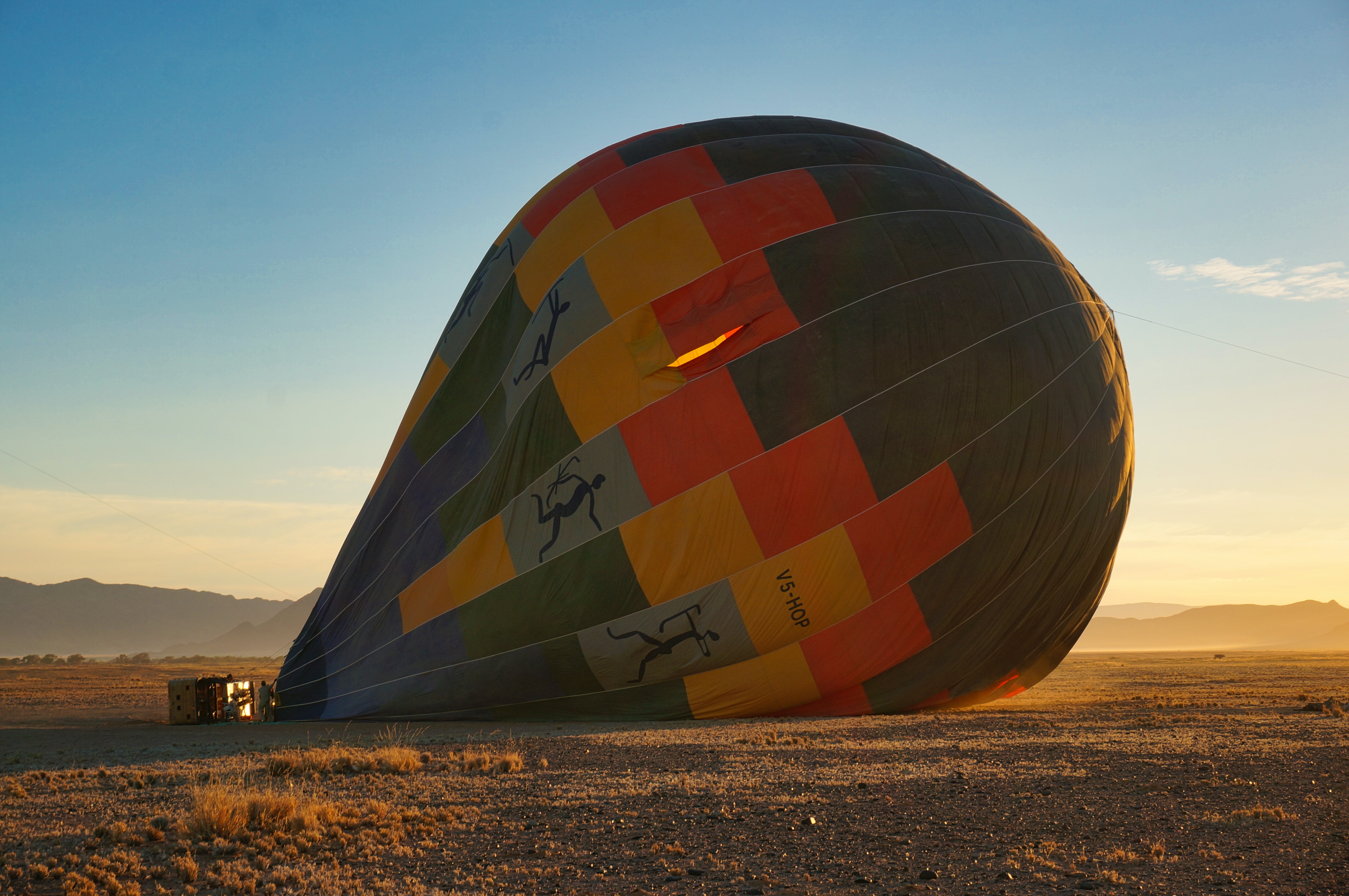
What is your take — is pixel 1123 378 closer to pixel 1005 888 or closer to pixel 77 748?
pixel 1005 888

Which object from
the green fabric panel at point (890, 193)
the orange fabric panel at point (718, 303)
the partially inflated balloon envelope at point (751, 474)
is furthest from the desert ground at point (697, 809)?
→ the green fabric panel at point (890, 193)

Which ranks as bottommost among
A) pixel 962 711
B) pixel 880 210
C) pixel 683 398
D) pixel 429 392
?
pixel 962 711

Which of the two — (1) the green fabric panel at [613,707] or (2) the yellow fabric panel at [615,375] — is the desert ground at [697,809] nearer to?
(1) the green fabric panel at [613,707]

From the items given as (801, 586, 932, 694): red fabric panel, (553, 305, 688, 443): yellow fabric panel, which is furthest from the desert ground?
(553, 305, 688, 443): yellow fabric panel

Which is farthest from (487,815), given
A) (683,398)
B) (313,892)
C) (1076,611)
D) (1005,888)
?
(1076,611)

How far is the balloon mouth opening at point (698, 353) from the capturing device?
14.5m

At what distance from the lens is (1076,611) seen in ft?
54.6

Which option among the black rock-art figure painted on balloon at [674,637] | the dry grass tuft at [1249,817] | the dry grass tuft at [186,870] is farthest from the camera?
the black rock-art figure painted on balloon at [674,637]

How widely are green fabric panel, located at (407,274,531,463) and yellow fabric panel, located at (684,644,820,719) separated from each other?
6.41 m

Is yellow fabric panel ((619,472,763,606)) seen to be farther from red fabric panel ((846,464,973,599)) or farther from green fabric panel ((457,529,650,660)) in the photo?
red fabric panel ((846,464,973,599))

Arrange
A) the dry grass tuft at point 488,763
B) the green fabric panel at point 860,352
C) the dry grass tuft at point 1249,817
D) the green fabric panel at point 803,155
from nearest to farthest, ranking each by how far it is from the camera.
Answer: the dry grass tuft at point 1249,817, the dry grass tuft at point 488,763, the green fabric panel at point 860,352, the green fabric panel at point 803,155

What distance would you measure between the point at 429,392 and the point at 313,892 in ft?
42.8

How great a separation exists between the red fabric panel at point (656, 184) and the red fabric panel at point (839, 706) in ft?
28.7

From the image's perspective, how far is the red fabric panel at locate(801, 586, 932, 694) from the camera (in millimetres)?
13969
